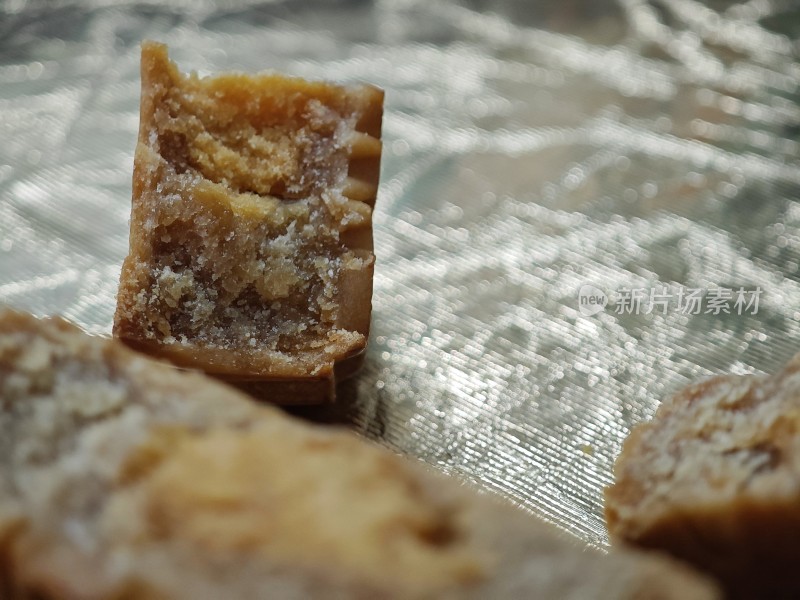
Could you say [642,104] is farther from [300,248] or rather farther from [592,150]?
[300,248]

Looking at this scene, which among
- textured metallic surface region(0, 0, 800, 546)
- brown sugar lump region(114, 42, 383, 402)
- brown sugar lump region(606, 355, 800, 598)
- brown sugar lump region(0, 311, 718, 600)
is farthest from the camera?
textured metallic surface region(0, 0, 800, 546)

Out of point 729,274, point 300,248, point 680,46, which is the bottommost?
point 729,274

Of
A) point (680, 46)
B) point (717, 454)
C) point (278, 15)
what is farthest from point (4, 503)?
point (680, 46)

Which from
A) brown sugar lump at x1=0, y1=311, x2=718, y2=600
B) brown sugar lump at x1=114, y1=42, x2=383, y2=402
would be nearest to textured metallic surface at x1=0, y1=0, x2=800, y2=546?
brown sugar lump at x1=114, y1=42, x2=383, y2=402

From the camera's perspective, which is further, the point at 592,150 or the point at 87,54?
the point at 87,54

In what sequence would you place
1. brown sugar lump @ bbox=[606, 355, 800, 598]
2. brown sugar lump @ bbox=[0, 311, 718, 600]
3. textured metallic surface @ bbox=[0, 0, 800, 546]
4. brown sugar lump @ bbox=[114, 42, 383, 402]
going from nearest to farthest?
brown sugar lump @ bbox=[0, 311, 718, 600] → brown sugar lump @ bbox=[606, 355, 800, 598] → brown sugar lump @ bbox=[114, 42, 383, 402] → textured metallic surface @ bbox=[0, 0, 800, 546]

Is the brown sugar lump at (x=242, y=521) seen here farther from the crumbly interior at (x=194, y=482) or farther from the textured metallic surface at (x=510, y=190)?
the textured metallic surface at (x=510, y=190)

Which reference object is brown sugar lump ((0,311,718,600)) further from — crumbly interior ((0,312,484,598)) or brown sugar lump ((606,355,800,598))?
brown sugar lump ((606,355,800,598))

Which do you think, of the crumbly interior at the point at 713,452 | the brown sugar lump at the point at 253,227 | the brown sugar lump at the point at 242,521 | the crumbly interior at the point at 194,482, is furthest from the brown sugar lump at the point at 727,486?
the brown sugar lump at the point at 253,227
